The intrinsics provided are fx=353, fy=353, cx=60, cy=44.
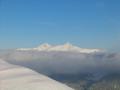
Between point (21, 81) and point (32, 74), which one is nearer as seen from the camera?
point (21, 81)

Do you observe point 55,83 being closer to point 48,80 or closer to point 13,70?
point 48,80

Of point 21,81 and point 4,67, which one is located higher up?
point 4,67

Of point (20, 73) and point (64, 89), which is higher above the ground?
point (20, 73)

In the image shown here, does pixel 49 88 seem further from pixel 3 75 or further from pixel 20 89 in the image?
pixel 3 75

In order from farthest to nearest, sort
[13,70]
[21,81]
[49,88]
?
[13,70] < [21,81] < [49,88]

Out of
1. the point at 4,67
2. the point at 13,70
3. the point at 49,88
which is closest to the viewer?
the point at 49,88

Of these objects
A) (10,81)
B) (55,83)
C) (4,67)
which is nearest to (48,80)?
(55,83)
